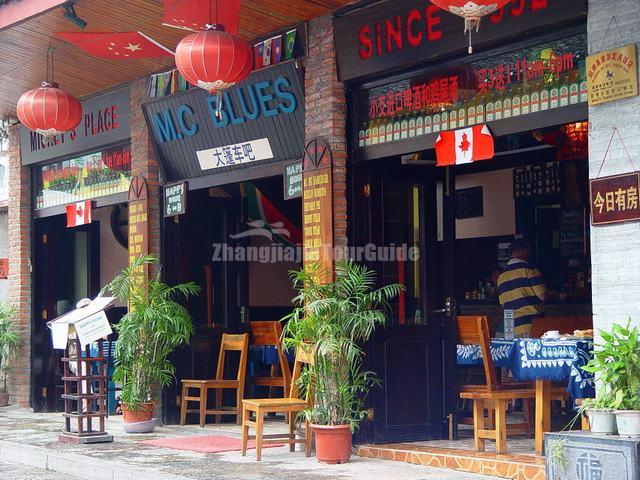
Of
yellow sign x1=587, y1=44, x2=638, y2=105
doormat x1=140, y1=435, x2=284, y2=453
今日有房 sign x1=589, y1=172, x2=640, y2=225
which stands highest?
yellow sign x1=587, y1=44, x2=638, y2=105

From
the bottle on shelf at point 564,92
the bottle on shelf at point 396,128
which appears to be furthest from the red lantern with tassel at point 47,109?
the bottle on shelf at point 564,92

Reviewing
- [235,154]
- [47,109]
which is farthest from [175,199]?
[47,109]

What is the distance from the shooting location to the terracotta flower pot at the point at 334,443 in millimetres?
8070

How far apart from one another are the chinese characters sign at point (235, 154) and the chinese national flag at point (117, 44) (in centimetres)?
110

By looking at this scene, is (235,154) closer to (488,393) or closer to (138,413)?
(138,413)

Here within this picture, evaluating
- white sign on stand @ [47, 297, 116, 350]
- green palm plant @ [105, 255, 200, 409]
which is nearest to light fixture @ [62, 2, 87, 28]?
white sign on stand @ [47, 297, 116, 350]

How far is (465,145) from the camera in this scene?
784 centimetres

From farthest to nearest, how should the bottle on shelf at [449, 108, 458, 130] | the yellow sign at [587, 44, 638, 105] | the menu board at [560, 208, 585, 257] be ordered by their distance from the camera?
the menu board at [560, 208, 585, 257]
the bottle on shelf at [449, 108, 458, 130]
the yellow sign at [587, 44, 638, 105]

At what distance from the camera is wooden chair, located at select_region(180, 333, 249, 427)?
10805mm

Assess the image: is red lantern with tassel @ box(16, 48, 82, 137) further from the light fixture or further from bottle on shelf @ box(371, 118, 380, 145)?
bottle on shelf @ box(371, 118, 380, 145)

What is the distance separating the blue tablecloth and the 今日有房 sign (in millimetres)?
1121

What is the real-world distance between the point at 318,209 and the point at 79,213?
4833mm

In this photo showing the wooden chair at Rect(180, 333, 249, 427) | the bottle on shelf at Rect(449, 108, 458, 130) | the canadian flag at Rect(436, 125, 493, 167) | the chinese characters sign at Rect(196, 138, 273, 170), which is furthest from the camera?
the wooden chair at Rect(180, 333, 249, 427)

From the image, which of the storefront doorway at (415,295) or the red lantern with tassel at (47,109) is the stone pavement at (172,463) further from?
the red lantern with tassel at (47,109)
